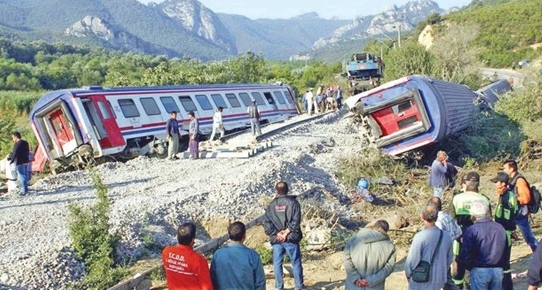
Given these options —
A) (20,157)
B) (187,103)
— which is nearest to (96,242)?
(20,157)

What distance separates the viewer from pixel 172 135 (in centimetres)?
1598

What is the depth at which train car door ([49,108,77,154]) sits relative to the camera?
1658cm

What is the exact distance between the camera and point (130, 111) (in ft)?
57.9

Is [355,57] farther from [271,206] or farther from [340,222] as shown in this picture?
[271,206]

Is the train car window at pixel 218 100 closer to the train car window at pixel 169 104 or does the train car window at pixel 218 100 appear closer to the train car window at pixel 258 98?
the train car window at pixel 169 104

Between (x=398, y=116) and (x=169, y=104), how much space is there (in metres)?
8.25

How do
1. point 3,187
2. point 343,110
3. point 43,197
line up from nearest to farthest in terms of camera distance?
point 43,197, point 3,187, point 343,110

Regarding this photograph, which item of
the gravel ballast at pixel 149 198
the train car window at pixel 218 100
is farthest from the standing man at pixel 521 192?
the train car window at pixel 218 100

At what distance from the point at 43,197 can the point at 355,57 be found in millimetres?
23836

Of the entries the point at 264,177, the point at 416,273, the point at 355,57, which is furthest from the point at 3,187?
the point at 355,57

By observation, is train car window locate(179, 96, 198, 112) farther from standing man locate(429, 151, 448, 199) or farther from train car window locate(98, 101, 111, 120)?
standing man locate(429, 151, 448, 199)

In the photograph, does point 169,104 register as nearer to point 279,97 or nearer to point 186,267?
point 279,97

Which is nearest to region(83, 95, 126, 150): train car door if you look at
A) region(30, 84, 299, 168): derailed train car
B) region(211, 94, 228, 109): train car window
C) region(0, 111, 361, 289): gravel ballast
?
region(30, 84, 299, 168): derailed train car

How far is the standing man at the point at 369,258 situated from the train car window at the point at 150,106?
14.0m
